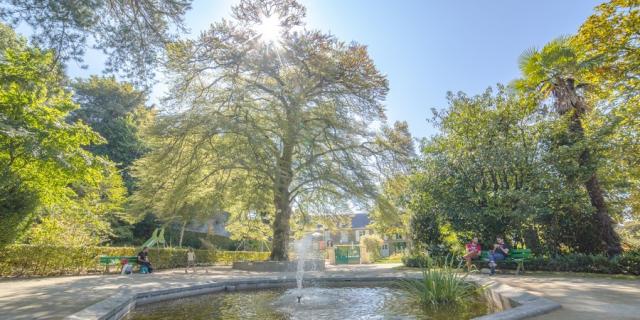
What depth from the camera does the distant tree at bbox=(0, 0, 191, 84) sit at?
703 centimetres

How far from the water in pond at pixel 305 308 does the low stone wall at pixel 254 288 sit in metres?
0.32

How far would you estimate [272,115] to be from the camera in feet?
58.9

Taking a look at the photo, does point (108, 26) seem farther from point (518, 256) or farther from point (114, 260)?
point (518, 256)

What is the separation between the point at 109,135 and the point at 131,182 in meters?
5.83

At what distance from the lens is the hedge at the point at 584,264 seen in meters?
11.3

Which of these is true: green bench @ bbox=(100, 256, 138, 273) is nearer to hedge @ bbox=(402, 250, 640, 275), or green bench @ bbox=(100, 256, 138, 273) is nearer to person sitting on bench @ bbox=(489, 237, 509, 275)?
person sitting on bench @ bbox=(489, 237, 509, 275)

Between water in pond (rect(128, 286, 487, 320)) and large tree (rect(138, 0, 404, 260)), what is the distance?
749 centimetres

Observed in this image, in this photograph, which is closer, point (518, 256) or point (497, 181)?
point (518, 256)

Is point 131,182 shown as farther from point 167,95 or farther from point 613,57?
point 613,57

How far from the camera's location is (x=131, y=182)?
1250 inches

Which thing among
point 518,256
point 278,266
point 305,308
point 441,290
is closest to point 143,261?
point 278,266

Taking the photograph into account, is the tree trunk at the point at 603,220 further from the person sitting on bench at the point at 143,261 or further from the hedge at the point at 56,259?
the hedge at the point at 56,259

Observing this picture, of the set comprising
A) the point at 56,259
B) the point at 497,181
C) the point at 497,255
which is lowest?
the point at 56,259

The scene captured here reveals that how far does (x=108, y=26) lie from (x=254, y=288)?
28.0ft
